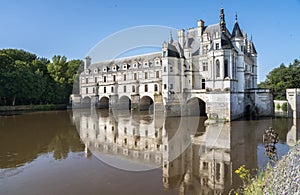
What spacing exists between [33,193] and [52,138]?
882 cm

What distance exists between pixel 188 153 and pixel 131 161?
2.79 metres

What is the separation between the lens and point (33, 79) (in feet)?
124

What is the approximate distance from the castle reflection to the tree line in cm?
2586

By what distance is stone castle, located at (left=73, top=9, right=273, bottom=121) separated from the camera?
20469mm

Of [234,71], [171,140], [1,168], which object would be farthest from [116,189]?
[234,71]

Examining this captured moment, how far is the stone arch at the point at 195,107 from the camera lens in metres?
24.9

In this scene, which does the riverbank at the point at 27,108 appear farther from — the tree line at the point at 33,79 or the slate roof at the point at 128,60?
the slate roof at the point at 128,60

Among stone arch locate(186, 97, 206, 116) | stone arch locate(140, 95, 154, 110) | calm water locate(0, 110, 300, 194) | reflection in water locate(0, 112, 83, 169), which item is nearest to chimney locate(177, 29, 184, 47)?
stone arch locate(186, 97, 206, 116)

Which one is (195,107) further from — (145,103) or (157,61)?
(145,103)

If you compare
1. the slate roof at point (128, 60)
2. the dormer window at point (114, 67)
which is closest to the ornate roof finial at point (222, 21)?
the slate roof at point (128, 60)

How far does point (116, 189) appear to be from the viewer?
6.79m

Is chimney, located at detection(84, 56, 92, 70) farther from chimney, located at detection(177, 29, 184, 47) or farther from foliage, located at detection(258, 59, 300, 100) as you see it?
foliage, located at detection(258, 59, 300, 100)

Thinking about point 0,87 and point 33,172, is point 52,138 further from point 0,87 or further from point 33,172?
point 0,87

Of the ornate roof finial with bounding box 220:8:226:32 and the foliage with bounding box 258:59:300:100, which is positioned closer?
the ornate roof finial with bounding box 220:8:226:32
